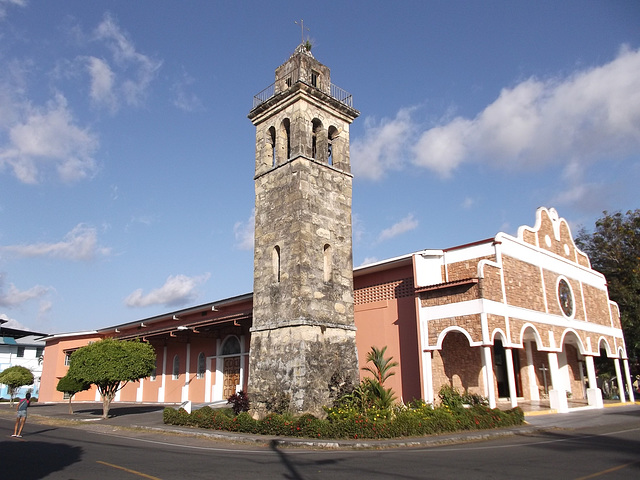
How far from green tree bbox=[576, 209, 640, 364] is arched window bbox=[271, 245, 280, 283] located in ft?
76.3

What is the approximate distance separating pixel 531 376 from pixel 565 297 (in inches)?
160

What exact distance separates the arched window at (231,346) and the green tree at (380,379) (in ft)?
27.1

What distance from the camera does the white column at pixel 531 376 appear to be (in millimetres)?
23422

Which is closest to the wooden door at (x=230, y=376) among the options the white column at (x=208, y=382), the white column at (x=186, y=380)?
the white column at (x=208, y=382)

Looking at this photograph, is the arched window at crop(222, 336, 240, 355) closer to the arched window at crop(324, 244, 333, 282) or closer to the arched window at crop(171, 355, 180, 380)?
the arched window at crop(171, 355, 180, 380)

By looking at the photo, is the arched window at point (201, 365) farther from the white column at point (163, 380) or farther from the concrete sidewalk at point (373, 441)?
the concrete sidewalk at point (373, 441)

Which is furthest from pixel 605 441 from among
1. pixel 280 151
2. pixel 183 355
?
pixel 183 355

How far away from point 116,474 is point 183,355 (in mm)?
21975

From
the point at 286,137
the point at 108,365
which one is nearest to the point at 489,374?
the point at 286,137

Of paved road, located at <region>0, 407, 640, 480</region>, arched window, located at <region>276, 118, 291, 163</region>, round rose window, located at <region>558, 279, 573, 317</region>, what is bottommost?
paved road, located at <region>0, 407, 640, 480</region>

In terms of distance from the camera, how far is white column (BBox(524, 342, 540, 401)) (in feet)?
76.8

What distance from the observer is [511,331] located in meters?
18.3

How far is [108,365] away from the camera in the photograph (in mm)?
20812

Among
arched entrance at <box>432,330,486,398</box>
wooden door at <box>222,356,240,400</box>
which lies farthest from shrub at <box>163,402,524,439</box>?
wooden door at <box>222,356,240,400</box>
